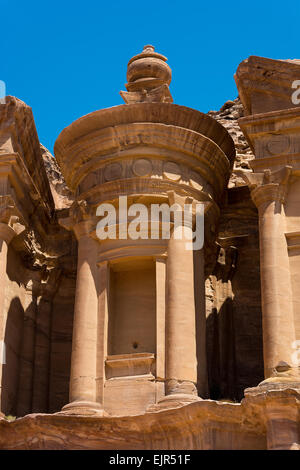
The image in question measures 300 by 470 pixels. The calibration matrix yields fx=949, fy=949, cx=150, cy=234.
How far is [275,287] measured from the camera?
19.4 m

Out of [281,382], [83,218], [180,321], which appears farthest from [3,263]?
[281,382]

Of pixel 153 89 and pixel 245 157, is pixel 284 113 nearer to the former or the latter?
pixel 153 89

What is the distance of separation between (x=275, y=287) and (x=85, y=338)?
441cm

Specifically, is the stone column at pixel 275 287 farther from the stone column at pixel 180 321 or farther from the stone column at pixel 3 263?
the stone column at pixel 3 263

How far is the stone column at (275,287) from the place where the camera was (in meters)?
18.8

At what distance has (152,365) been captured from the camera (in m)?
20.5

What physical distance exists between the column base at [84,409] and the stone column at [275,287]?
3.72 meters

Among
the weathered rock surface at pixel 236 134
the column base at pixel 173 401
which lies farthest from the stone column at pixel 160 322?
the weathered rock surface at pixel 236 134

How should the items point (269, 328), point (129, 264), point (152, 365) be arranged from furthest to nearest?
Answer: point (129, 264) → point (152, 365) → point (269, 328)

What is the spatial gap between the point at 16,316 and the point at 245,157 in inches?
401

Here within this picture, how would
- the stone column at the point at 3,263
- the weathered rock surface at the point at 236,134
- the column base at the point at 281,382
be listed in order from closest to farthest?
1. the column base at the point at 281,382
2. the stone column at the point at 3,263
3. the weathered rock surface at the point at 236,134

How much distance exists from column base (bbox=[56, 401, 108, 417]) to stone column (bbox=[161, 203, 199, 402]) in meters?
1.47
